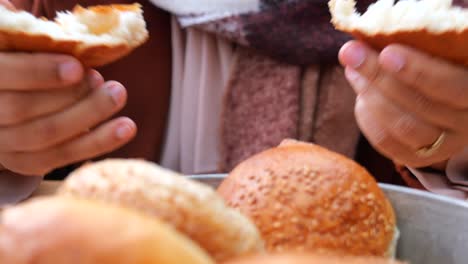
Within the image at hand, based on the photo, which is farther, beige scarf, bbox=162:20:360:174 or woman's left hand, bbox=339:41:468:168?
beige scarf, bbox=162:20:360:174

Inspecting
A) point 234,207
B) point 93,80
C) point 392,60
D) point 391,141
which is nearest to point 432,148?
point 391,141

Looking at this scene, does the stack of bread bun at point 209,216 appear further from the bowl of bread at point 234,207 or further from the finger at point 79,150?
the finger at point 79,150

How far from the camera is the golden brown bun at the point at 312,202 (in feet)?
1.38

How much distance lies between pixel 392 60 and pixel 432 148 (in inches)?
6.2

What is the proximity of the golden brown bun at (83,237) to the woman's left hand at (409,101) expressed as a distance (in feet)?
1.15

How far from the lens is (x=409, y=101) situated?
56cm

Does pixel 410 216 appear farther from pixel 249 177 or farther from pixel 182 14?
pixel 182 14

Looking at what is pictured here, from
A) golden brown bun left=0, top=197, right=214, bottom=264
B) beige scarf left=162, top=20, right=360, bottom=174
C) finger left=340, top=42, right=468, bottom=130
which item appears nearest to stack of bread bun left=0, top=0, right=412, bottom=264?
golden brown bun left=0, top=197, right=214, bottom=264

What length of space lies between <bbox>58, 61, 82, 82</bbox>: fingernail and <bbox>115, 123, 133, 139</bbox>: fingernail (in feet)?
0.25

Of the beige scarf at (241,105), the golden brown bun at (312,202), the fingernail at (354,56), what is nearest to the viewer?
the golden brown bun at (312,202)

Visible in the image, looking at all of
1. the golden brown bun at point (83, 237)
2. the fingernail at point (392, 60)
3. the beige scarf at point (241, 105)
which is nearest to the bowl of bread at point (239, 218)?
the golden brown bun at point (83, 237)

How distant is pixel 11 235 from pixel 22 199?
0.43 metres

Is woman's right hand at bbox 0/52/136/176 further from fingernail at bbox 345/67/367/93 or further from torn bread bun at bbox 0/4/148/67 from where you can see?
fingernail at bbox 345/67/367/93

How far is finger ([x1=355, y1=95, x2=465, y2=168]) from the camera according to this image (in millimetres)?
599
